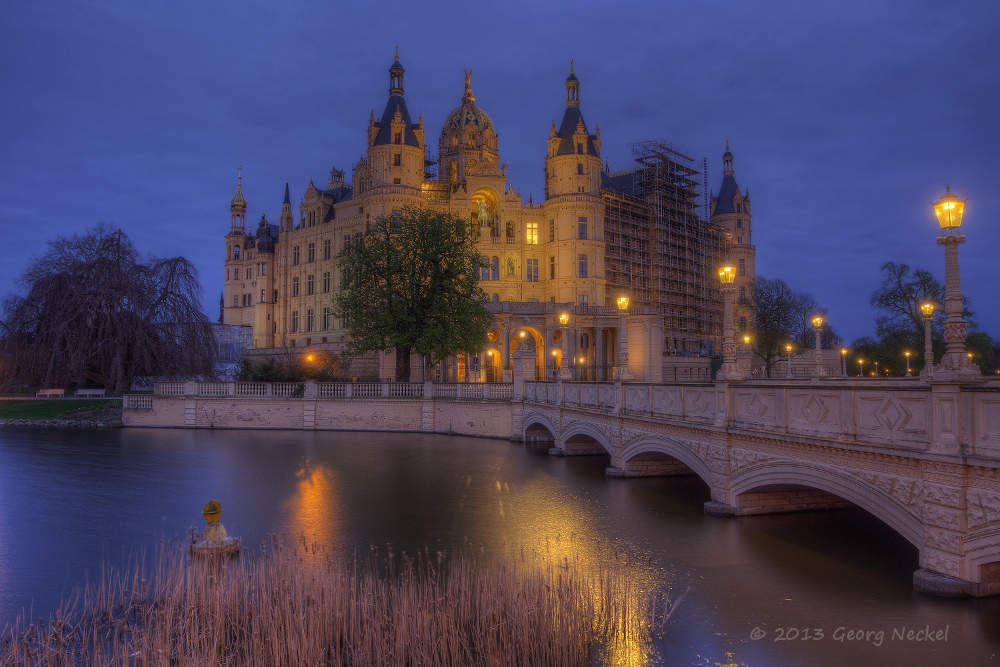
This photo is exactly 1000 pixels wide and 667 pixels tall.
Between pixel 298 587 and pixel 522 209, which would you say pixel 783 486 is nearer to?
pixel 298 587

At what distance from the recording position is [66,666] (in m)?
6.50

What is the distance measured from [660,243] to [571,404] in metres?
48.2

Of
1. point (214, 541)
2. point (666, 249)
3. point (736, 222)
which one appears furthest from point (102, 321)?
point (736, 222)

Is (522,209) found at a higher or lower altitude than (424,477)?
higher

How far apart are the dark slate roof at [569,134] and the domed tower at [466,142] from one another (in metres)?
9.80

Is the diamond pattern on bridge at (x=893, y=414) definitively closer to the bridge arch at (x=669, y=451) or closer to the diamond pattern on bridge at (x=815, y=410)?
the diamond pattern on bridge at (x=815, y=410)

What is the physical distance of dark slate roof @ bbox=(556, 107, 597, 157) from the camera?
5969 cm

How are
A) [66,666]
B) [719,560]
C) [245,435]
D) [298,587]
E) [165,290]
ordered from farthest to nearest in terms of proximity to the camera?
[165,290] < [245,435] < [719,560] < [298,587] < [66,666]

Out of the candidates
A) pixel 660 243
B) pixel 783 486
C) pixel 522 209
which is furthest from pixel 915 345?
pixel 783 486

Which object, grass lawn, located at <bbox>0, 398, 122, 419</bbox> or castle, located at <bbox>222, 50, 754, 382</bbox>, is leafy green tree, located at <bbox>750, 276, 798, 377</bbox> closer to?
castle, located at <bbox>222, 50, 754, 382</bbox>

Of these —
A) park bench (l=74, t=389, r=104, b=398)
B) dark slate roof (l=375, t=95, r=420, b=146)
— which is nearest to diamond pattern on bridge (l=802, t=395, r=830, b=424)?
park bench (l=74, t=389, r=104, b=398)

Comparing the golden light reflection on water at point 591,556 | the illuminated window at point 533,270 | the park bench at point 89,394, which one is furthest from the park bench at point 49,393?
the illuminated window at point 533,270

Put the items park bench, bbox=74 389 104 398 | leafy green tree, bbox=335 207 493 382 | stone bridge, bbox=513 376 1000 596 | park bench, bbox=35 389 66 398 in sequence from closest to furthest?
stone bridge, bbox=513 376 1000 596
leafy green tree, bbox=335 207 493 382
park bench, bbox=35 389 66 398
park bench, bbox=74 389 104 398

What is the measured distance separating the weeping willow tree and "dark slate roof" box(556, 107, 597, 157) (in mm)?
35473
